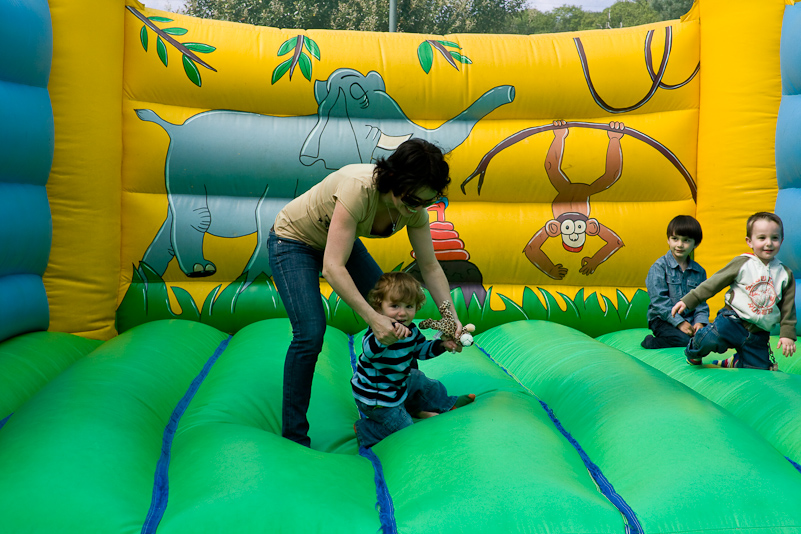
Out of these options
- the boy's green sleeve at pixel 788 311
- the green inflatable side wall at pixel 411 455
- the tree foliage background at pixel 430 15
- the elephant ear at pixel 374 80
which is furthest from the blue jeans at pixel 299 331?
the tree foliage background at pixel 430 15

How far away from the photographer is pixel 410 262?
3.22m

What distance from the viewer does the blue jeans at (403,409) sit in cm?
181

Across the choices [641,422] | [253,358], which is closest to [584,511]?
[641,422]

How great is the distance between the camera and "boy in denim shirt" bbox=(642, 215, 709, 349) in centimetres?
281

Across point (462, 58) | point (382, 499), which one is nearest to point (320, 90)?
point (462, 58)

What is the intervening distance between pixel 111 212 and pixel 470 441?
2.19 m

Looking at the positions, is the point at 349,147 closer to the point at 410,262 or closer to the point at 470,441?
the point at 410,262

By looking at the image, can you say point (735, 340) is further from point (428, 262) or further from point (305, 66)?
point (305, 66)

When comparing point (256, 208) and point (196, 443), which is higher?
point (256, 208)

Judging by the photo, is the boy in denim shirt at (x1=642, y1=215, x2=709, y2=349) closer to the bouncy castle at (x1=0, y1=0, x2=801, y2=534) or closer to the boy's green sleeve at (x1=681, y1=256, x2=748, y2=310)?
the bouncy castle at (x1=0, y1=0, x2=801, y2=534)

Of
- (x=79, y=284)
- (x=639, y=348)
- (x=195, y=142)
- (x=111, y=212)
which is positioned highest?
(x=195, y=142)

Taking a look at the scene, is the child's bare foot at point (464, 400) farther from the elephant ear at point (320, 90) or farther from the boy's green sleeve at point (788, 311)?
the elephant ear at point (320, 90)

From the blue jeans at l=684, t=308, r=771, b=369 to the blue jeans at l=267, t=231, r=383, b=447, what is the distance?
4.75ft

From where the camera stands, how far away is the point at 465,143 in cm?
321
